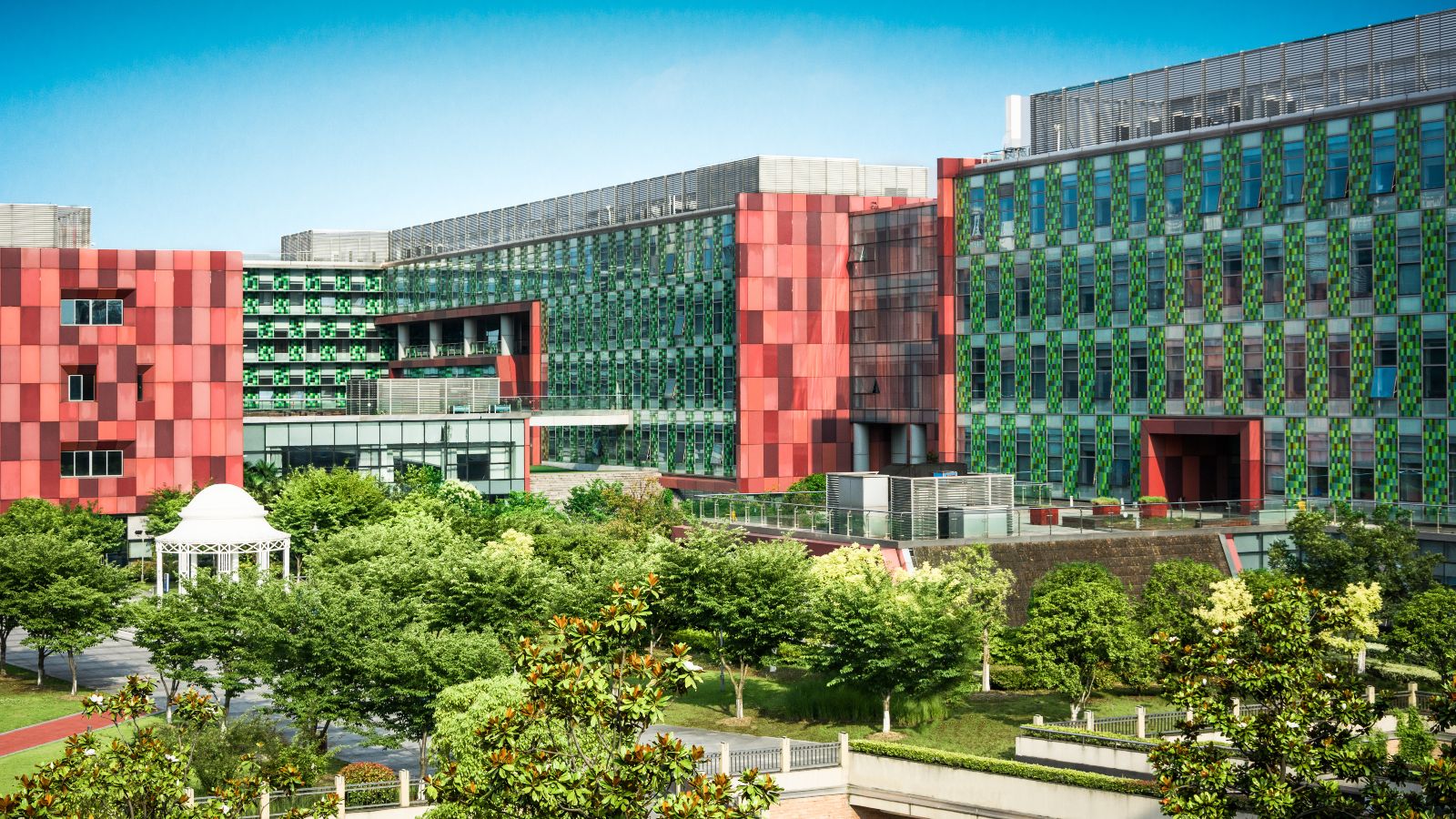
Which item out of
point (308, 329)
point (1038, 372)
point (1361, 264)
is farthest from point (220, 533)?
point (308, 329)

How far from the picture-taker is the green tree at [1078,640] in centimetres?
4781

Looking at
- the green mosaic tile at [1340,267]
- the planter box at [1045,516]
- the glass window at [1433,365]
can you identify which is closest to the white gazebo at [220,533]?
the planter box at [1045,516]

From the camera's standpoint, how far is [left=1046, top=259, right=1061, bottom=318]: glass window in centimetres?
7950

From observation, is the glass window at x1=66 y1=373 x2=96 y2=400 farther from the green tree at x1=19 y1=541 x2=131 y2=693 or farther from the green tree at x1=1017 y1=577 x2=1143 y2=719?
the green tree at x1=1017 y1=577 x2=1143 y2=719

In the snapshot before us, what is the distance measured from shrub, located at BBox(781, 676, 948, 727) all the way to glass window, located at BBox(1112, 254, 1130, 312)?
1259 inches

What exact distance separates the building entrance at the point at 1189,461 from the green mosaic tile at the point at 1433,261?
10818 mm

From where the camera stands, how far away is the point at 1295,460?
6912cm

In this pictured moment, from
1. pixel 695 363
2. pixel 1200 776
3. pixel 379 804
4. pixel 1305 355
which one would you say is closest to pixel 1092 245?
pixel 1305 355

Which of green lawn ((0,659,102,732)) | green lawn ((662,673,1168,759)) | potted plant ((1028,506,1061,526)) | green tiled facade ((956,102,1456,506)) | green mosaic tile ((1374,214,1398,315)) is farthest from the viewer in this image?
green mosaic tile ((1374,214,1398,315))

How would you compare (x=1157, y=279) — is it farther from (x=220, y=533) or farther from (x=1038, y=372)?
(x=220, y=533)

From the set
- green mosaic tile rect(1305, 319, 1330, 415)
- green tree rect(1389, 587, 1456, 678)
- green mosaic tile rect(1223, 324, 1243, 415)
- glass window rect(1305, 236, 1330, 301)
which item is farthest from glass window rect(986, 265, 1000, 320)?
green tree rect(1389, 587, 1456, 678)

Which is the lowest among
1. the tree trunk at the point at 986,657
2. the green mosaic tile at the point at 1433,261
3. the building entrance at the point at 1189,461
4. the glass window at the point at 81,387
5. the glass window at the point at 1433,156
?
the tree trunk at the point at 986,657

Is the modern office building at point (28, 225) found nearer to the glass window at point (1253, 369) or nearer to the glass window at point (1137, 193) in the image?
the glass window at point (1137, 193)

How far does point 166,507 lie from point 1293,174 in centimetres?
5078
